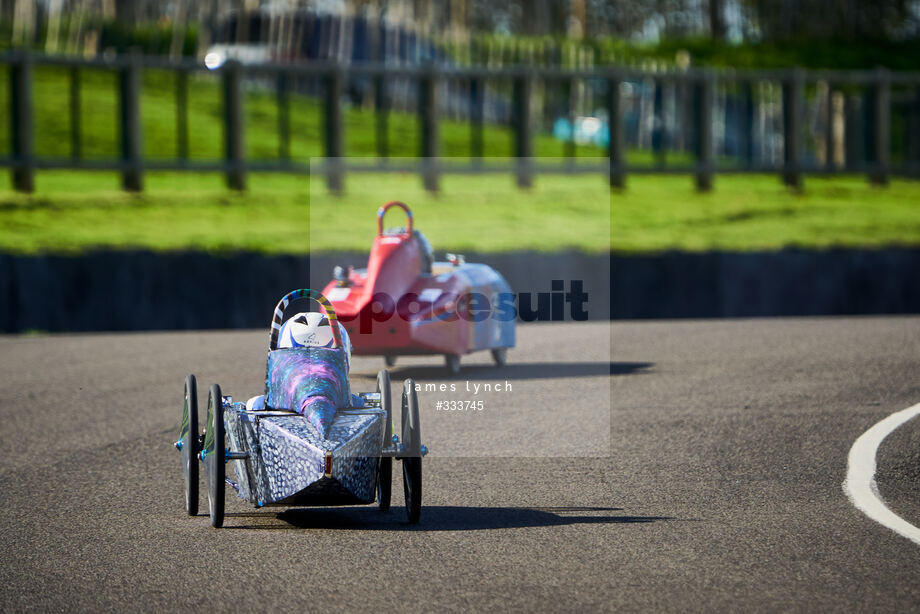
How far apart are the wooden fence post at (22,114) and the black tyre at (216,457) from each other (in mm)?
16577

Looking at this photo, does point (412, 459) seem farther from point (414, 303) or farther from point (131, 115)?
point (131, 115)

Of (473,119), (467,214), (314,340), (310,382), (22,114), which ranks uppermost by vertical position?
(473,119)

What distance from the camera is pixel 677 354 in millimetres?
13938

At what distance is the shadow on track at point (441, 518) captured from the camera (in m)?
7.02

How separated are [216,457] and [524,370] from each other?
6.34 meters

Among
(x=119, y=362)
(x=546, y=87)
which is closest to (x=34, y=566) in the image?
(x=119, y=362)

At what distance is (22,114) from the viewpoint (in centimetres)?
2256

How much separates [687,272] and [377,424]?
12.4m

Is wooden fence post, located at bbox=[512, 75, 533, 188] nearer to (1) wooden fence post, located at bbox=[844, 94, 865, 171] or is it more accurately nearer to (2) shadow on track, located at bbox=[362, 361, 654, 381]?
(1) wooden fence post, located at bbox=[844, 94, 865, 171]

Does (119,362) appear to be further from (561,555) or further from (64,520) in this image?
(561,555)

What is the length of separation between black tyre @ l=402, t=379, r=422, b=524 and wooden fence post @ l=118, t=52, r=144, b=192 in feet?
55.8

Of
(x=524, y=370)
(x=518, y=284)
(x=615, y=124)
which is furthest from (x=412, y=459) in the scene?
(x=615, y=124)

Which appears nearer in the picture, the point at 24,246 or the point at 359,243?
the point at 24,246

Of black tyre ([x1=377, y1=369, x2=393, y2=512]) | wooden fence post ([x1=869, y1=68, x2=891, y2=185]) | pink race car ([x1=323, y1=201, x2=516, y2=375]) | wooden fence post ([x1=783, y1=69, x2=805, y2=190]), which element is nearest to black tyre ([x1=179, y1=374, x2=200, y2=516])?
black tyre ([x1=377, y1=369, x2=393, y2=512])
